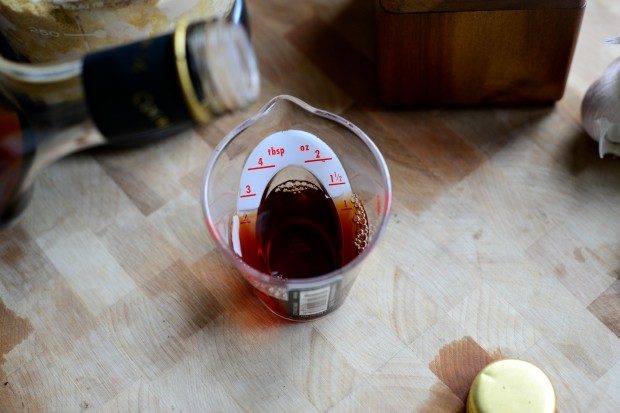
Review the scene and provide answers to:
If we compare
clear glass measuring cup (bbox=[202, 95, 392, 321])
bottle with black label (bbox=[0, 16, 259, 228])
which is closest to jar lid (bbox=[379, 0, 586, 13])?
clear glass measuring cup (bbox=[202, 95, 392, 321])

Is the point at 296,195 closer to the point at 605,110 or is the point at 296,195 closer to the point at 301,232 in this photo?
the point at 301,232

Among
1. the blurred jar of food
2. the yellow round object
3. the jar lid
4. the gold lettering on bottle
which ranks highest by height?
the gold lettering on bottle

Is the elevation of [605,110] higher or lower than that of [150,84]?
lower

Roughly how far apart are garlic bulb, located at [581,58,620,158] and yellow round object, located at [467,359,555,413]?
26cm

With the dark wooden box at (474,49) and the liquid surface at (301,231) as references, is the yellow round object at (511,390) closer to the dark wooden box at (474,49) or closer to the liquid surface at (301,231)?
the liquid surface at (301,231)

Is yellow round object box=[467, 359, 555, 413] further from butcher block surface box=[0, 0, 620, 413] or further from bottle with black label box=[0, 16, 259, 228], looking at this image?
bottle with black label box=[0, 16, 259, 228]

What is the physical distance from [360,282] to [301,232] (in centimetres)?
8

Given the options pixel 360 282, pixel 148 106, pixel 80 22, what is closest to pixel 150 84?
pixel 148 106

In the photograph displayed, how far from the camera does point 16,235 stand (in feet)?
2.68

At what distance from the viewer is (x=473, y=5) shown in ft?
2.43

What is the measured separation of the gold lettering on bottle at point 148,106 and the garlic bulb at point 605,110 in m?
0.48

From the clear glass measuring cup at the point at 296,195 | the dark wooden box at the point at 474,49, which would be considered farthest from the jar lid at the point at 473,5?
the clear glass measuring cup at the point at 296,195

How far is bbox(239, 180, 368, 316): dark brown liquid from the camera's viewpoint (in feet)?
2.44

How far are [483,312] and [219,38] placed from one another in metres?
0.41
